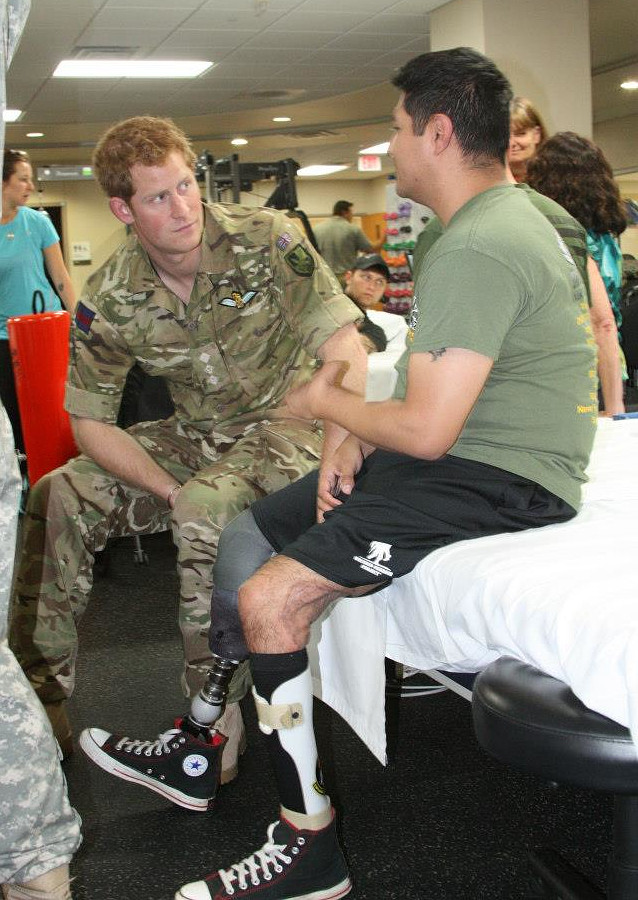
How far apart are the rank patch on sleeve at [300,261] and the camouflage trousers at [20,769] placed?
1.05 metres

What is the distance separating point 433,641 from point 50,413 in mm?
2108

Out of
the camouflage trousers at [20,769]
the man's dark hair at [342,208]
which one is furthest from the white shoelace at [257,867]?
the man's dark hair at [342,208]

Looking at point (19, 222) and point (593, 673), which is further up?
point (19, 222)

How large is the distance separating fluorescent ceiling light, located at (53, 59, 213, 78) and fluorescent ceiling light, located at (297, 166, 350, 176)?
303 inches

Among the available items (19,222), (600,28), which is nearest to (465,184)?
(19,222)

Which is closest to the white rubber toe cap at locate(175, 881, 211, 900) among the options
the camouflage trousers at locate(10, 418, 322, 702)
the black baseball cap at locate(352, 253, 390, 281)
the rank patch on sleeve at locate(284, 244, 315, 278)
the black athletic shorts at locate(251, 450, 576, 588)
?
the camouflage trousers at locate(10, 418, 322, 702)

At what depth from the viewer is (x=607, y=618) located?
107cm

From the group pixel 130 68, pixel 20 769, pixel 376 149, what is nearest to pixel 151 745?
pixel 20 769

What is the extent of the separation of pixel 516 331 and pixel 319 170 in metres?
15.7

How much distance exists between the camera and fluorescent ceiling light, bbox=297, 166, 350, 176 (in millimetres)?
15832

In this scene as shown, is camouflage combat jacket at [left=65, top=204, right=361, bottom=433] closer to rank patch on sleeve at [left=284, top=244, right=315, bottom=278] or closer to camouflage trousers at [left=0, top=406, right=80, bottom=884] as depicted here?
rank patch on sleeve at [left=284, top=244, right=315, bottom=278]

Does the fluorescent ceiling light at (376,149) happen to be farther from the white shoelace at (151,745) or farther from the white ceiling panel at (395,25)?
the white shoelace at (151,745)

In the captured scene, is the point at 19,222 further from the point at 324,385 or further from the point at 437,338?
the point at 437,338

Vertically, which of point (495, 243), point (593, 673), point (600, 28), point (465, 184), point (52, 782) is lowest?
point (52, 782)
